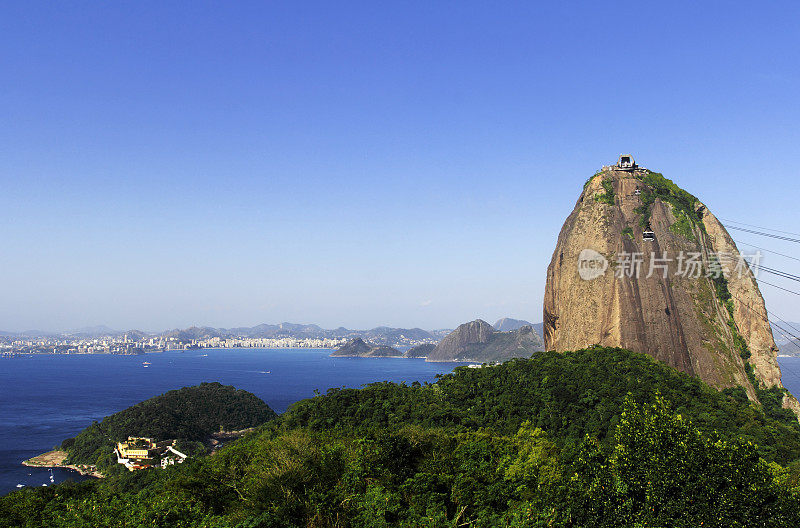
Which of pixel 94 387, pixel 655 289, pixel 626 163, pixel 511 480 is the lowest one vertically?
pixel 94 387

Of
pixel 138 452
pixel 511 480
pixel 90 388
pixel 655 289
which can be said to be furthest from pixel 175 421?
pixel 90 388

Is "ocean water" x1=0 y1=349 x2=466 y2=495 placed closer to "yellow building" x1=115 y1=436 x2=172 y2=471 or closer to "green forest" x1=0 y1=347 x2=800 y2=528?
"yellow building" x1=115 y1=436 x2=172 y2=471

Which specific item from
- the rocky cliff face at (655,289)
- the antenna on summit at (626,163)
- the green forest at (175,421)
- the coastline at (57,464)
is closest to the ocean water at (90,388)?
the coastline at (57,464)

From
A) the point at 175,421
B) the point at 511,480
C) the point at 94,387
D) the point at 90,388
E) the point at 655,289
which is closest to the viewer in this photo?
the point at 511,480

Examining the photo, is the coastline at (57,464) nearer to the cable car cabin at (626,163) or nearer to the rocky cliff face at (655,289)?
the rocky cliff face at (655,289)

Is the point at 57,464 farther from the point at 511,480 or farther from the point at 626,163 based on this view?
the point at 626,163

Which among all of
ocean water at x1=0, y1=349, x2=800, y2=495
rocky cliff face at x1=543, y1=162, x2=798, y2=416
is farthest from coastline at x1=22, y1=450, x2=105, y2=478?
rocky cliff face at x1=543, y1=162, x2=798, y2=416

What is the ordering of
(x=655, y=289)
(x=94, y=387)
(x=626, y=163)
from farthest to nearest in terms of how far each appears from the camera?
(x=94, y=387) → (x=626, y=163) → (x=655, y=289)

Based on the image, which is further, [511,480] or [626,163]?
[626,163]
